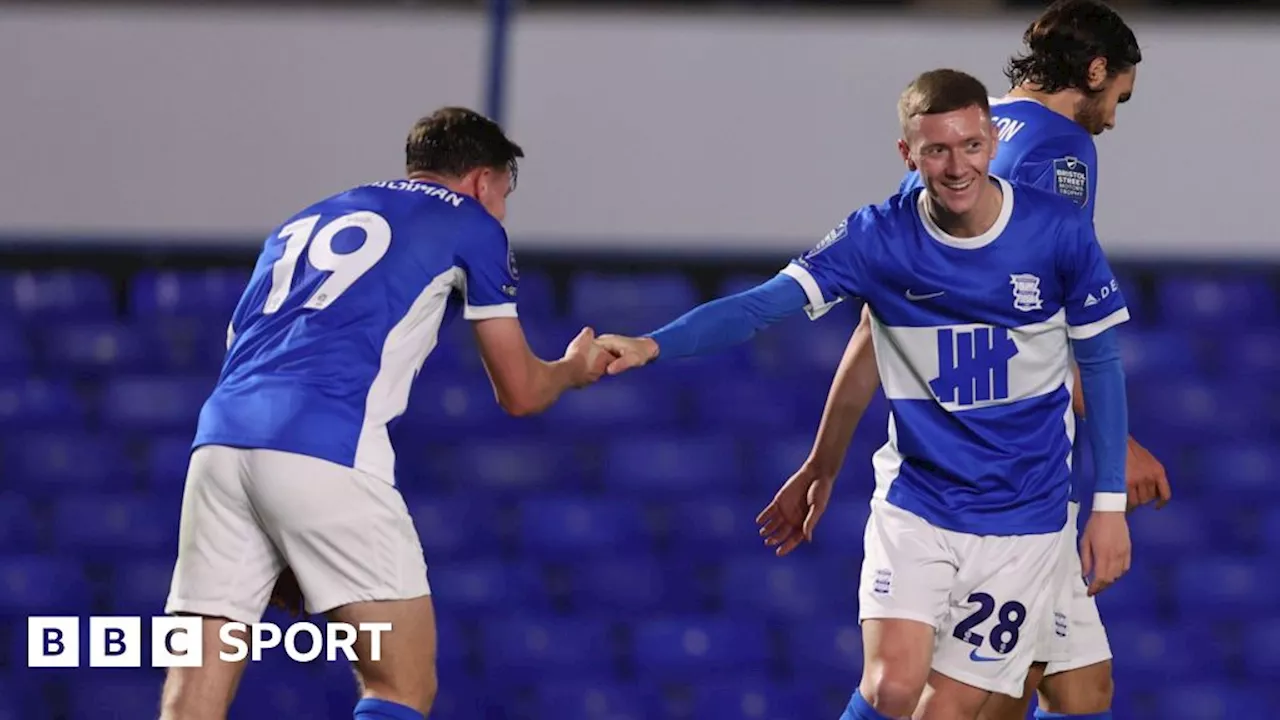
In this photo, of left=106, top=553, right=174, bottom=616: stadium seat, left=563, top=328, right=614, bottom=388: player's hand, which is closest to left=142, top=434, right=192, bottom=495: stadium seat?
left=106, top=553, right=174, bottom=616: stadium seat

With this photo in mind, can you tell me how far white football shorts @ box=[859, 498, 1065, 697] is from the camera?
12.5 ft

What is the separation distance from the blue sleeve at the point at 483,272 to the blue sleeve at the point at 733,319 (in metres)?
0.33

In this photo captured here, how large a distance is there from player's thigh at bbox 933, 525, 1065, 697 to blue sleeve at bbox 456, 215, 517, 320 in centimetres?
100

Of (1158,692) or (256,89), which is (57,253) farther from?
(1158,692)

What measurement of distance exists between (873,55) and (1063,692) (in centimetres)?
394

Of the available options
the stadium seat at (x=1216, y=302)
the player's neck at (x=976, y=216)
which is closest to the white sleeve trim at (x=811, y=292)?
the player's neck at (x=976, y=216)

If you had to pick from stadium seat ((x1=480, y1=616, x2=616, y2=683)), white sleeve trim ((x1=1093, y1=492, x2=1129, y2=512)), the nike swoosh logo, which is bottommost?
stadium seat ((x1=480, y1=616, x2=616, y2=683))

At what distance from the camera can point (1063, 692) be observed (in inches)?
162

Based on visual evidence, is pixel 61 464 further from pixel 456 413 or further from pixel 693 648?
pixel 693 648

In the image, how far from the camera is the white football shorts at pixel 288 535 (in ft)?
12.0

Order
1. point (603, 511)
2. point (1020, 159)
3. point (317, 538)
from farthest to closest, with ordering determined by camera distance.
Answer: point (603, 511)
point (1020, 159)
point (317, 538)

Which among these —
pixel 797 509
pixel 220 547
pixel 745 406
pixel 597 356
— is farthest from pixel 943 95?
pixel 745 406

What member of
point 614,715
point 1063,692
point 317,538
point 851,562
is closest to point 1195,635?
point 851,562

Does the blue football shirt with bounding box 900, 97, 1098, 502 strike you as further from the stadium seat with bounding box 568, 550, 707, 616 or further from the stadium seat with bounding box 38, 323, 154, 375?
the stadium seat with bounding box 38, 323, 154, 375
